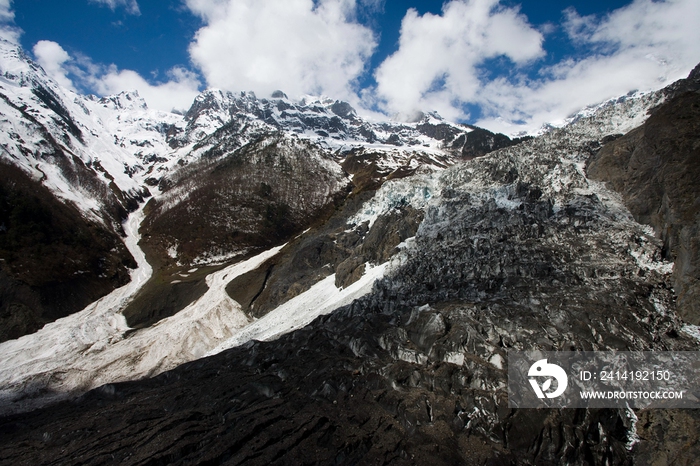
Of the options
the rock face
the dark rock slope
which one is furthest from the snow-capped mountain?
the dark rock slope

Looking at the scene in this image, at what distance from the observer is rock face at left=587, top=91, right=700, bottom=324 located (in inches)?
899

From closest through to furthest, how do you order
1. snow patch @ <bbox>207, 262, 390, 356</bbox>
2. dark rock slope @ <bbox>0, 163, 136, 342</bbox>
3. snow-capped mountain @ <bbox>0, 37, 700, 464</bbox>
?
snow-capped mountain @ <bbox>0, 37, 700, 464</bbox>, snow patch @ <bbox>207, 262, 390, 356</bbox>, dark rock slope @ <bbox>0, 163, 136, 342</bbox>

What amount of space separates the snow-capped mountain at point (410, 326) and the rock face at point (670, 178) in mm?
207

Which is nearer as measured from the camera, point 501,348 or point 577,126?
point 501,348

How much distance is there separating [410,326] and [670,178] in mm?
27413

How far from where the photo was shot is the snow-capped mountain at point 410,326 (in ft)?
57.5

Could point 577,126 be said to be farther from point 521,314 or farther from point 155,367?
point 155,367

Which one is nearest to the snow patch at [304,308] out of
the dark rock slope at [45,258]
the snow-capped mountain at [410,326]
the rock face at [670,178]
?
the snow-capped mountain at [410,326]

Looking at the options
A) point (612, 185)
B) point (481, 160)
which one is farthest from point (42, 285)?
point (612, 185)

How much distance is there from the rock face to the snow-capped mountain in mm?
207

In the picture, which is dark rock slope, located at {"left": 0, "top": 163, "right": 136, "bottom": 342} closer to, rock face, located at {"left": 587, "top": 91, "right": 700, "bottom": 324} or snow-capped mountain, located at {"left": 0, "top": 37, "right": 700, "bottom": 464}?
snow-capped mountain, located at {"left": 0, "top": 37, "right": 700, "bottom": 464}

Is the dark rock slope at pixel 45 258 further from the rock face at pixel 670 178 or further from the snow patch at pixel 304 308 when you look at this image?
the rock face at pixel 670 178

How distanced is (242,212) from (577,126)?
9185cm

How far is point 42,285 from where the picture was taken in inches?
2298
